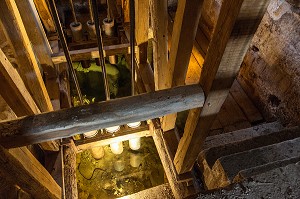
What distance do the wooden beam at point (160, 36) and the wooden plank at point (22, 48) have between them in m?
1.11

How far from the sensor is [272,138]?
7.04 ft

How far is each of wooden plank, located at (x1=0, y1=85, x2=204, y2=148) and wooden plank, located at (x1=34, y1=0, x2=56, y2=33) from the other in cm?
280

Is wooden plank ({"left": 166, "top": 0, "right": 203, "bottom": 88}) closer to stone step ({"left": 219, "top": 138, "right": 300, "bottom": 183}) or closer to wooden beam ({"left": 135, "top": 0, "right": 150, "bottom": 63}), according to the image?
stone step ({"left": 219, "top": 138, "right": 300, "bottom": 183})

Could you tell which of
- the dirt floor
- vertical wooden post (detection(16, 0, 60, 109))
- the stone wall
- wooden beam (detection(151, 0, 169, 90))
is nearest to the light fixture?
vertical wooden post (detection(16, 0, 60, 109))

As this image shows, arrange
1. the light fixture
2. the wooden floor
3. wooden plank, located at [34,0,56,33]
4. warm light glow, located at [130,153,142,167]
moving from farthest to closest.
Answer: warm light glow, located at [130,153,142,167]
the light fixture
wooden plank, located at [34,0,56,33]
the wooden floor

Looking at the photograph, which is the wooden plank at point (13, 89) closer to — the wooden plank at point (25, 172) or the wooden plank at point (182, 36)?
the wooden plank at point (25, 172)

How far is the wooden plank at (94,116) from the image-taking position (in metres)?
1.21

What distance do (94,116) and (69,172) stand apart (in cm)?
168

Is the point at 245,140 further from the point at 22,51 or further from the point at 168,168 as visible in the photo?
the point at 22,51

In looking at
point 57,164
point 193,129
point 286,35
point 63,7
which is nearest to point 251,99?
point 286,35


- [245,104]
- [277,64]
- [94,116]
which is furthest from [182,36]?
[245,104]

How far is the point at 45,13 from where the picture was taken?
11.9 feet

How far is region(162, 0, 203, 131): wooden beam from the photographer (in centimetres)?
138

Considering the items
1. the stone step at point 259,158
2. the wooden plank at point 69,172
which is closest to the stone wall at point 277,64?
the stone step at point 259,158
